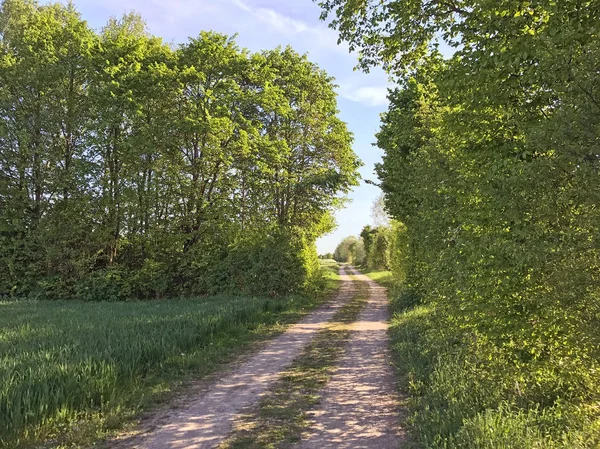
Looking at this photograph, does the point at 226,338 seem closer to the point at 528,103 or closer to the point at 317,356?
the point at 317,356

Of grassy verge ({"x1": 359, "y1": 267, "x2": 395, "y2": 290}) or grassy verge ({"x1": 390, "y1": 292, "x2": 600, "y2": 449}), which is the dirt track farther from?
grassy verge ({"x1": 359, "y1": 267, "x2": 395, "y2": 290})

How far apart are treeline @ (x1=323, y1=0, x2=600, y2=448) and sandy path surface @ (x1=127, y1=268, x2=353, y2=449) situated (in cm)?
249

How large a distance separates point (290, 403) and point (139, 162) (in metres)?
19.5

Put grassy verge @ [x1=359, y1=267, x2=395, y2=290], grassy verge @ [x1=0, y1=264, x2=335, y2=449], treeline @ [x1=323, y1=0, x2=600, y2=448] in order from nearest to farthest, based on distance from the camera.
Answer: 1. treeline @ [x1=323, y1=0, x2=600, y2=448]
2. grassy verge @ [x1=0, y1=264, x2=335, y2=449]
3. grassy verge @ [x1=359, y1=267, x2=395, y2=290]

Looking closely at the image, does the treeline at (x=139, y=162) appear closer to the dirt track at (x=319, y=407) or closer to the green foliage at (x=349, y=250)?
the dirt track at (x=319, y=407)

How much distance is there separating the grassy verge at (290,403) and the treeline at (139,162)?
11883 mm

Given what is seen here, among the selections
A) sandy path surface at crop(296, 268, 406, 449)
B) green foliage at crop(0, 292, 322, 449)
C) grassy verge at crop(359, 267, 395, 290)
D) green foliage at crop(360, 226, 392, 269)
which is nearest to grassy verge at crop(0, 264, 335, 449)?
green foliage at crop(0, 292, 322, 449)

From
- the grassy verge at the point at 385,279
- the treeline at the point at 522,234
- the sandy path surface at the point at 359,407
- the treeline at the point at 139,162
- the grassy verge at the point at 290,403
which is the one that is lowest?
the sandy path surface at the point at 359,407

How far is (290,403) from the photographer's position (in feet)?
20.0

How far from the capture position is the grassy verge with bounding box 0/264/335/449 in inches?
194

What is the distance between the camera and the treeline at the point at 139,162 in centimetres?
2183

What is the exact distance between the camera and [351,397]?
6426mm

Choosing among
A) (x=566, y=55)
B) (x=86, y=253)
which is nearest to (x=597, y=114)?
(x=566, y=55)

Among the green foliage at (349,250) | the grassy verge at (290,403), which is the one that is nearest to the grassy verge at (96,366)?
the grassy verge at (290,403)
